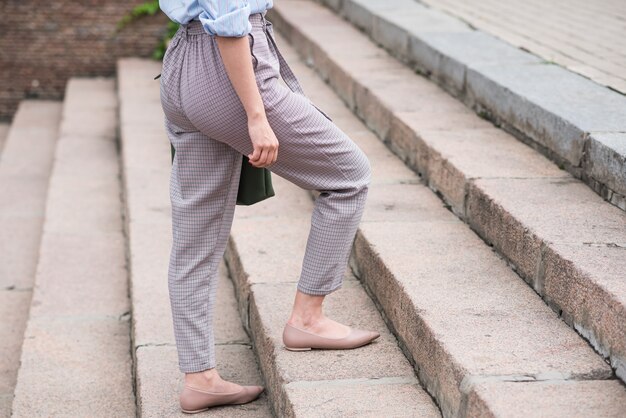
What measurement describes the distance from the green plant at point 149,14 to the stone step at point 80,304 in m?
A: 2.85

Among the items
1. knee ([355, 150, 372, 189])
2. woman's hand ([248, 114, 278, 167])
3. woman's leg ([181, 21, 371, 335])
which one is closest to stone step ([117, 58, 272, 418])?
woman's leg ([181, 21, 371, 335])

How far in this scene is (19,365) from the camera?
3.95 meters

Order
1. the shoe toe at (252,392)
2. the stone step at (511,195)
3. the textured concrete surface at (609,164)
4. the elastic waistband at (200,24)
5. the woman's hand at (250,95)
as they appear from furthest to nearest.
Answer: the textured concrete surface at (609,164) < the shoe toe at (252,392) < the stone step at (511,195) < the elastic waistband at (200,24) < the woman's hand at (250,95)

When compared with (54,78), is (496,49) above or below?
above

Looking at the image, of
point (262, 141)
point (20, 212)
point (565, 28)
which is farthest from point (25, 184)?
point (262, 141)

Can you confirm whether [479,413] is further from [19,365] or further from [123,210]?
[123,210]

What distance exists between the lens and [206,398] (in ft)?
9.91

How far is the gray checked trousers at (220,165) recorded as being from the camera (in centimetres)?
260

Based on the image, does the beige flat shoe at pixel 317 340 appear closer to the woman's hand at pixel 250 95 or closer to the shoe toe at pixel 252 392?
the shoe toe at pixel 252 392

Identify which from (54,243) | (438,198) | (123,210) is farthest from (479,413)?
(123,210)

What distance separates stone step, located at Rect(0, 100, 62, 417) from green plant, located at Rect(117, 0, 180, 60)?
1028 millimetres

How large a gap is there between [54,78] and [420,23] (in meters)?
4.45

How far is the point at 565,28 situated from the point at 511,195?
2968 millimetres

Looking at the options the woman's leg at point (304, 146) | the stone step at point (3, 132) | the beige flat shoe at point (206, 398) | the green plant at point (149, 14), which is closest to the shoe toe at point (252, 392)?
the beige flat shoe at point (206, 398)
